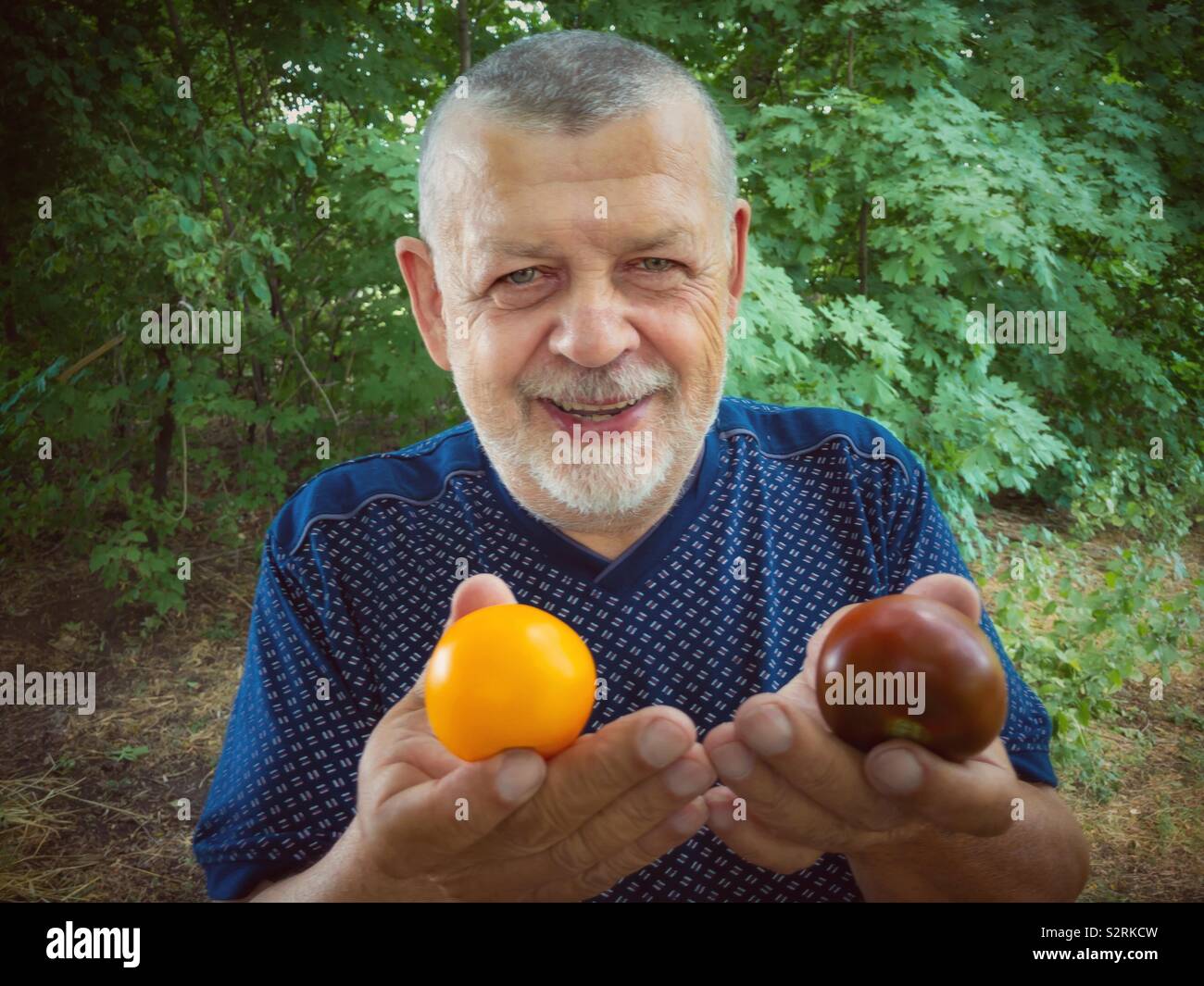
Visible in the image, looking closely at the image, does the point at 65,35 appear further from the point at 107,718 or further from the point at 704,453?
the point at 704,453

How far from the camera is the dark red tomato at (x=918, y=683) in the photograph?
34.6 inches

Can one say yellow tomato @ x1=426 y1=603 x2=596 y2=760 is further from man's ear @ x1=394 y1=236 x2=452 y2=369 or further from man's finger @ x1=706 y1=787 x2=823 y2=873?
man's ear @ x1=394 y1=236 x2=452 y2=369

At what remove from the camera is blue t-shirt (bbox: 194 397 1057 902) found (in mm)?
1274

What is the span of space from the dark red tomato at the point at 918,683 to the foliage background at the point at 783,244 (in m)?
1.53

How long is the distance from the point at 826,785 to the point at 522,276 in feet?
2.62

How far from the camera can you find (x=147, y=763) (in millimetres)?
2346

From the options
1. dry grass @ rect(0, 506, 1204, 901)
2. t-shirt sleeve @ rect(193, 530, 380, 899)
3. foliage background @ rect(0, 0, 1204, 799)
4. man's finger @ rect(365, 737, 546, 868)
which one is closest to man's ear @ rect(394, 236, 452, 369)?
t-shirt sleeve @ rect(193, 530, 380, 899)

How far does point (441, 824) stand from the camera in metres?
0.86

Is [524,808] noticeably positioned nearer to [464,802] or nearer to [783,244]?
[464,802]

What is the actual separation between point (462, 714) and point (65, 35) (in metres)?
2.89

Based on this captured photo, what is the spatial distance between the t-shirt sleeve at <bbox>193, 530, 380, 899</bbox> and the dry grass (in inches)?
37.7

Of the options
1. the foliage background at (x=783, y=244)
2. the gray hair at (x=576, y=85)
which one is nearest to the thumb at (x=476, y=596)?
the gray hair at (x=576, y=85)

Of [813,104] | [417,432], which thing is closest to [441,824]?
[417,432]

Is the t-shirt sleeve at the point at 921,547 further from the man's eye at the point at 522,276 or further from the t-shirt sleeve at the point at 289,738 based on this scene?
the t-shirt sleeve at the point at 289,738
